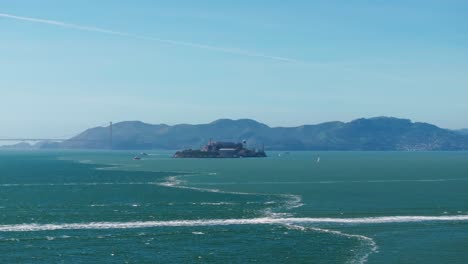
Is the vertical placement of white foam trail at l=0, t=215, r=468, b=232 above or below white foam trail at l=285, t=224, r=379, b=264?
above

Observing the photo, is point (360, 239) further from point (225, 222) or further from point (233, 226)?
point (225, 222)

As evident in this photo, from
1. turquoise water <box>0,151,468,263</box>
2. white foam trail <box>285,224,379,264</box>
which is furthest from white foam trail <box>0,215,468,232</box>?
white foam trail <box>285,224,379,264</box>

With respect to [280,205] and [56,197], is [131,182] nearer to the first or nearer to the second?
[56,197]

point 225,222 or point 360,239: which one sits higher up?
point 225,222

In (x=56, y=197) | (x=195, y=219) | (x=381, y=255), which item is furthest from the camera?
(x=56, y=197)

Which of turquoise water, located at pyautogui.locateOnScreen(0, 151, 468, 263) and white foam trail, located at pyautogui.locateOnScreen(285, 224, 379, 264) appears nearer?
white foam trail, located at pyautogui.locateOnScreen(285, 224, 379, 264)

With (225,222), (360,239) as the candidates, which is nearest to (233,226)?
(225,222)

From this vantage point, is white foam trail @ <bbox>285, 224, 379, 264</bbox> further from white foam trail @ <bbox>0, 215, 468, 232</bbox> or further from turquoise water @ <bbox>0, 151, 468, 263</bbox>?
white foam trail @ <bbox>0, 215, 468, 232</bbox>

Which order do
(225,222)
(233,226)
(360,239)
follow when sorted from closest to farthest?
(360,239) < (233,226) < (225,222)

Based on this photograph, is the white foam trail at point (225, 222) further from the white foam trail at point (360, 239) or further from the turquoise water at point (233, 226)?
the white foam trail at point (360, 239)

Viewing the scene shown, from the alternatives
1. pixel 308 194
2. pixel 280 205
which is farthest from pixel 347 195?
pixel 280 205

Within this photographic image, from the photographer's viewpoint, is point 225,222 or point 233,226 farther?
point 225,222
